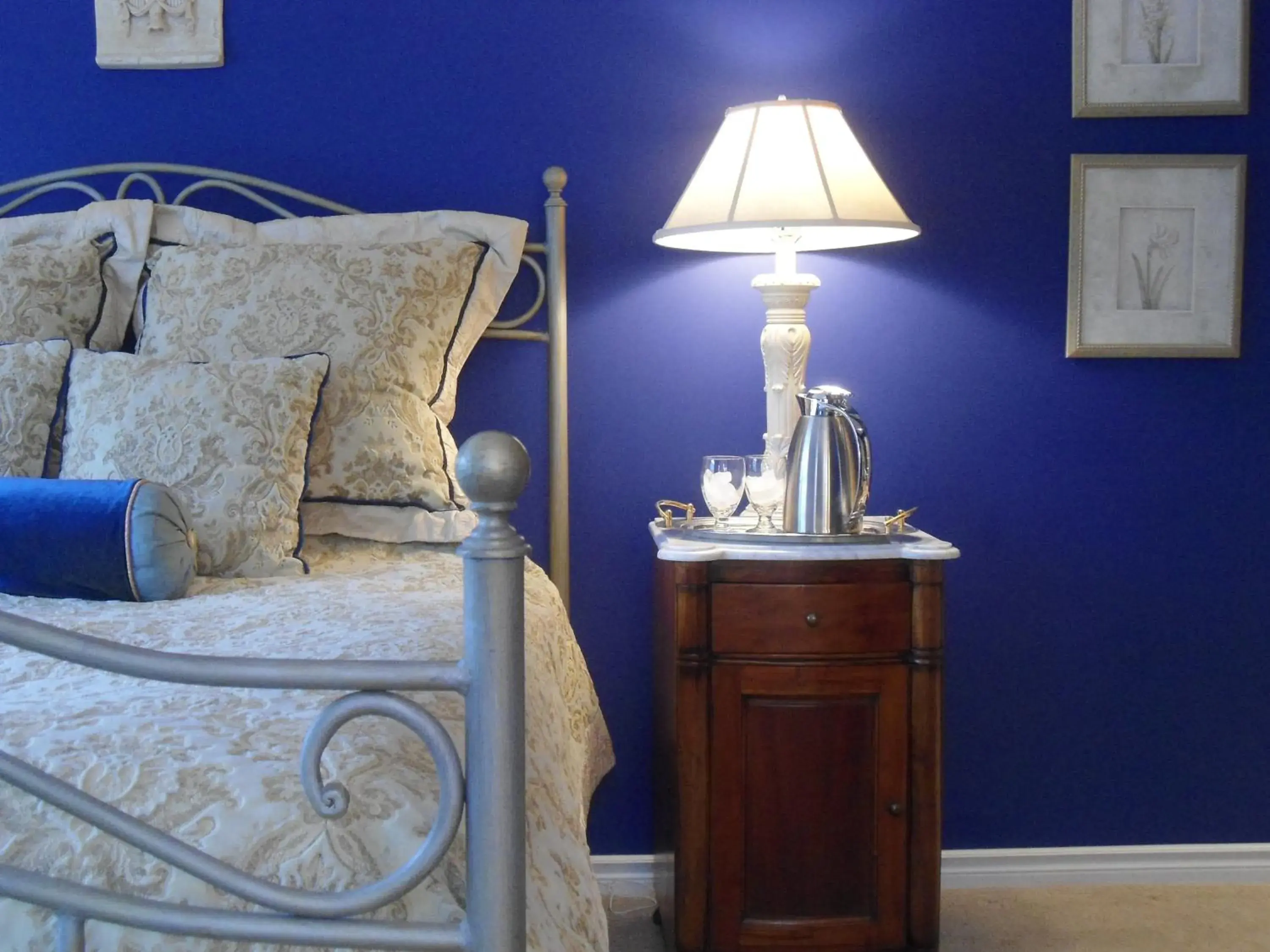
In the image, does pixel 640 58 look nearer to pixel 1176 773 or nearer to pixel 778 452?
pixel 778 452

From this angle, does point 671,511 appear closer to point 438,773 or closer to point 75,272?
point 75,272

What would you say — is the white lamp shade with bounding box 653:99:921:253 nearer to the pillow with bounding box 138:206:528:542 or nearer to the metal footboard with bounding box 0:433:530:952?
the pillow with bounding box 138:206:528:542

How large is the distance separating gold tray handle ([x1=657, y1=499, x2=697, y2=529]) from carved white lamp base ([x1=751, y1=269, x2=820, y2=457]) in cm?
18

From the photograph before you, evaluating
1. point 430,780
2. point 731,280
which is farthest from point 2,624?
point 731,280

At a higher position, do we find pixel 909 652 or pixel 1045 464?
pixel 1045 464

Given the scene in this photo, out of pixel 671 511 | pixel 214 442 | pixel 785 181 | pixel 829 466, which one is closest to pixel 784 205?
pixel 785 181

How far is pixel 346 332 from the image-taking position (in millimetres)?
1991

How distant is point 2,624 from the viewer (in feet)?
2.57

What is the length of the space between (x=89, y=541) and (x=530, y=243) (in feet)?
3.67

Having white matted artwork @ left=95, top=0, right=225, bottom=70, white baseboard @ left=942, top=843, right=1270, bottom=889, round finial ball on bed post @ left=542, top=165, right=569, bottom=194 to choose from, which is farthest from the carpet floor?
white matted artwork @ left=95, top=0, right=225, bottom=70

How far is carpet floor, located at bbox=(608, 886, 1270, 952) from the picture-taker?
7.04ft

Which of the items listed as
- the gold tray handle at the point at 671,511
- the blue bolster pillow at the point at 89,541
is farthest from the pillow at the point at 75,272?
the gold tray handle at the point at 671,511

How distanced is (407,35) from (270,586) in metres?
1.18

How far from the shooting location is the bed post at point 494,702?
821mm
